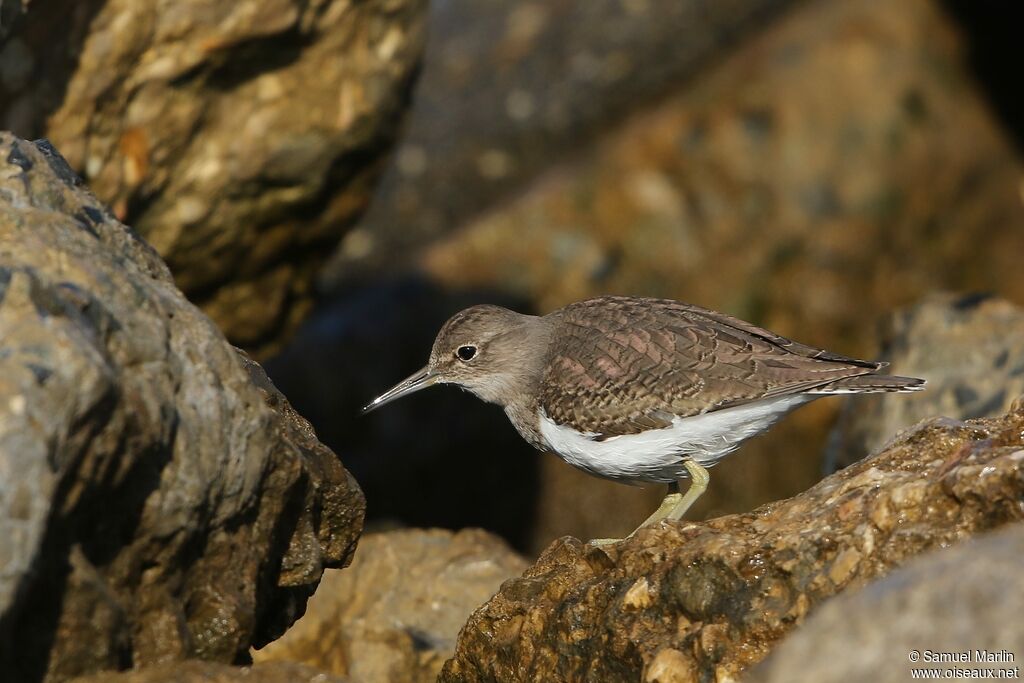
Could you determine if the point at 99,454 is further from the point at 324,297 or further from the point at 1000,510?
the point at 324,297

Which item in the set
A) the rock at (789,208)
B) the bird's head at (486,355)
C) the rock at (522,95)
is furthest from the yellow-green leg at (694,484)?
the rock at (522,95)

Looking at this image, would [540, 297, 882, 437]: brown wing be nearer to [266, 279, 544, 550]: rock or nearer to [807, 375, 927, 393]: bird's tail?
[807, 375, 927, 393]: bird's tail

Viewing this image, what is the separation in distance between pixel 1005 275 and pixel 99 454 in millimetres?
9138

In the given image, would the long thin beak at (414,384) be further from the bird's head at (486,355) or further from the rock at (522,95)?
the rock at (522,95)

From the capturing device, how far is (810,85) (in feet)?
36.4

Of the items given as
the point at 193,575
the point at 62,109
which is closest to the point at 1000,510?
the point at 193,575

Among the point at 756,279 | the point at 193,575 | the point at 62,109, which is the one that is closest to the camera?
the point at 193,575

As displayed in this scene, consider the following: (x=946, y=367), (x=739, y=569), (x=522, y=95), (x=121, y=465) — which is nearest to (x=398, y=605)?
(x=739, y=569)

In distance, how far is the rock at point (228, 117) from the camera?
6965 mm

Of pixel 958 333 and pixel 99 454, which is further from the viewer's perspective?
pixel 958 333

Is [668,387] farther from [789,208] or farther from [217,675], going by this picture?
[789,208]

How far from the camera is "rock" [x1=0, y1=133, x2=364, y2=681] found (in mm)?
3699

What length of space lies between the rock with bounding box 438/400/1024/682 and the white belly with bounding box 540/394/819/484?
1.30 meters

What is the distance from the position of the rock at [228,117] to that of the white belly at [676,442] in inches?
101
